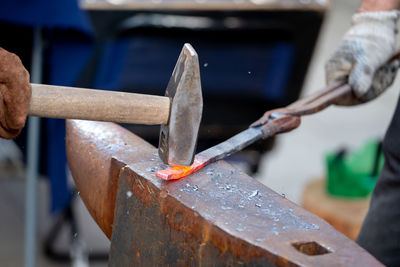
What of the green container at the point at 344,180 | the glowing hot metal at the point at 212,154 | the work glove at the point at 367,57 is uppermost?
the work glove at the point at 367,57

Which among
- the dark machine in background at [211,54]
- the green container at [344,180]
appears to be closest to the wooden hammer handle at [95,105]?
the dark machine in background at [211,54]

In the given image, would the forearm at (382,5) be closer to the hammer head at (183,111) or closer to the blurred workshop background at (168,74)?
the hammer head at (183,111)

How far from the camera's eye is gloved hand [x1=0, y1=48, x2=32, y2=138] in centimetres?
105

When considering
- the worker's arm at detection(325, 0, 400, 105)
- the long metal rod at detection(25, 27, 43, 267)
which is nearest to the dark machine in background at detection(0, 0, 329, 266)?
the long metal rod at detection(25, 27, 43, 267)

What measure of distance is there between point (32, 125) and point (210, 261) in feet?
5.16

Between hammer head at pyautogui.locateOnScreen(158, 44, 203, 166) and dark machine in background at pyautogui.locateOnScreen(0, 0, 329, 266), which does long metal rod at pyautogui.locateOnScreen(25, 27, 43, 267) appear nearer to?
dark machine in background at pyautogui.locateOnScreen(0, 0, 329, 266)

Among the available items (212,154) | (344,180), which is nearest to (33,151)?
(212,154)

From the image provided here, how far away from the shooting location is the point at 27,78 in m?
1.08

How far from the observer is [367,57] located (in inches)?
69.9

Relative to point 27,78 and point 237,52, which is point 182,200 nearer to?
point 27,78

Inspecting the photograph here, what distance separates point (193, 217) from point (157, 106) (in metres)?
0.25

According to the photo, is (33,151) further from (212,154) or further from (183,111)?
(183,111)

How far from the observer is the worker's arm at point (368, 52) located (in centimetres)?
176

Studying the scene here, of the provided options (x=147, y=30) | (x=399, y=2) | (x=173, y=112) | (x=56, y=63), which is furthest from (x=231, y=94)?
(x=173, y=112)
